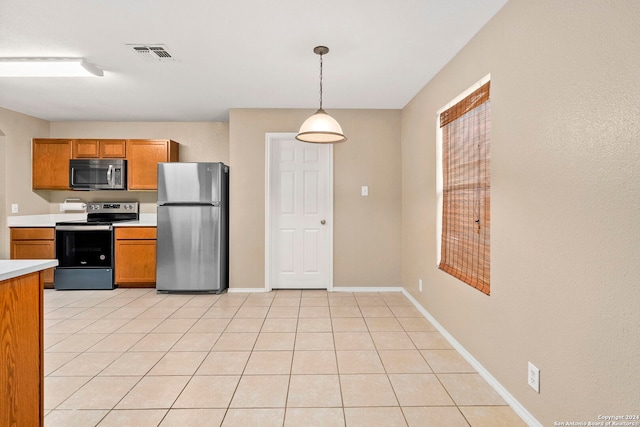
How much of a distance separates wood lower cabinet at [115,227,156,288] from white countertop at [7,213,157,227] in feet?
0.23

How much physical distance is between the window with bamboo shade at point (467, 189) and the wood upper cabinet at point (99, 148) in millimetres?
4282

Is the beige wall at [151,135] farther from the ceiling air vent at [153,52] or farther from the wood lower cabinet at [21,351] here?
the wood lower cabinet at [21,351]

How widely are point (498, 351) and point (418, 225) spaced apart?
1.79 metres

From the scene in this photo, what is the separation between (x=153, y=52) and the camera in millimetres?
2764

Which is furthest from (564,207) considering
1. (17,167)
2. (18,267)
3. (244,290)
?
(17,167)

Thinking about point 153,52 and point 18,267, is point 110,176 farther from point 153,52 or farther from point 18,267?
point 18,267

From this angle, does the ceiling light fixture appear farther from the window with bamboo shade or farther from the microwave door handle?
the window with bamboo shade

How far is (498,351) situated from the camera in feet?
6.87

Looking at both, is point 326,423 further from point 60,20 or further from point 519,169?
point 60,20

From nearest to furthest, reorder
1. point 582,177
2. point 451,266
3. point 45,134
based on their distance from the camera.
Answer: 1. point 582,177
2. point 451,266
3. point 45,134

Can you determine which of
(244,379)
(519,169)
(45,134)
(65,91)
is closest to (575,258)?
(519,169)

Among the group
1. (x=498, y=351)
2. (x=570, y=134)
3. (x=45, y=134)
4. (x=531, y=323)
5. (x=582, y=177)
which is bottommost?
(x=498, y=351)

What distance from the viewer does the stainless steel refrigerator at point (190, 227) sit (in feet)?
13.9

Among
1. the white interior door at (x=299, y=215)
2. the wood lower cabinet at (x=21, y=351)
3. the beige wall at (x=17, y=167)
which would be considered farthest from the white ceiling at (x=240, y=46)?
the wood lower cabinet at (x=21, y=351)
